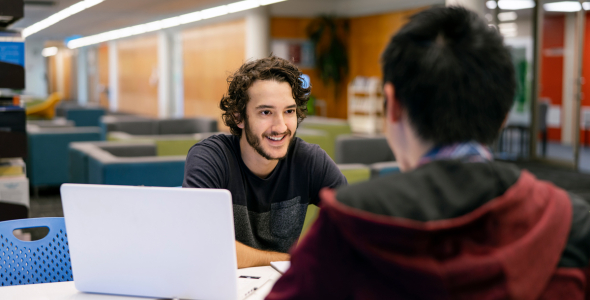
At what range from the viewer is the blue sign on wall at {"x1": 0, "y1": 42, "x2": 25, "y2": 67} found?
9.39 feet

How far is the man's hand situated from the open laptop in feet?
1.15

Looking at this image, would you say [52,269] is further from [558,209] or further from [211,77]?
[211,77]

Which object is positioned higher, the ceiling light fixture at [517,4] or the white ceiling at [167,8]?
the white ceiling at [167,8]

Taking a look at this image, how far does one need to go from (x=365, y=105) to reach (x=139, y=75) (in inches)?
417

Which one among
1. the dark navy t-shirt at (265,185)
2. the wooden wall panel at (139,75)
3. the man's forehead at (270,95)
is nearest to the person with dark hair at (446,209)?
the dark navy t-shirt at (265,185)

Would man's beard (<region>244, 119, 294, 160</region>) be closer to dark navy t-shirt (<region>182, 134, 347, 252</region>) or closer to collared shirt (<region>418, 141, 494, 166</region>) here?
dark navy t-shirt (<region>182, 134, 347, 252</region>)

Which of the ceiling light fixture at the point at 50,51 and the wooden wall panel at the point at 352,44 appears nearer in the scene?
the wooden wall panel at the point at 352,44

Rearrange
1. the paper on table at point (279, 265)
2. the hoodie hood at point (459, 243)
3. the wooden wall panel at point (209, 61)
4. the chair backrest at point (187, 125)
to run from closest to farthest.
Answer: the hoodie hood at point (459, 243) < the paper on table at point (279, 265) < the chair backrest at point (187, 125) < the wooden wall panel at point (209, 61)

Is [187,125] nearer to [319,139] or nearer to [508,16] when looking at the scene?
[319,139]

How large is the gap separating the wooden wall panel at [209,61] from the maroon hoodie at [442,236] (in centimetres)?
1200

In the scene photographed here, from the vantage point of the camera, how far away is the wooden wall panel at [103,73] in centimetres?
Answer: 2506

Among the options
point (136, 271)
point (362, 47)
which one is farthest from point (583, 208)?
point (362, 47)

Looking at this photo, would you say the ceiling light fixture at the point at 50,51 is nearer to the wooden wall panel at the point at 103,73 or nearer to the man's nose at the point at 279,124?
the wooden wall panel at the point at 103,73

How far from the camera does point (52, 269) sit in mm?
1833
